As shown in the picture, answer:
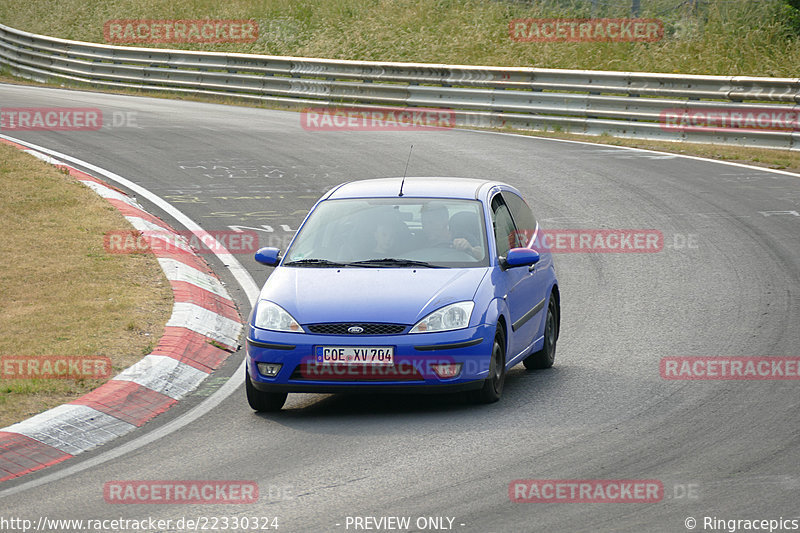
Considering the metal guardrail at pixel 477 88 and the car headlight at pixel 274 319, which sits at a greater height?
the metal guardrail at pixel 477 88

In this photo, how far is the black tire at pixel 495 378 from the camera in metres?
8.27

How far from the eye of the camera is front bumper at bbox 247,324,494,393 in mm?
7922

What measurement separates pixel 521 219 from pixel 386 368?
280cm

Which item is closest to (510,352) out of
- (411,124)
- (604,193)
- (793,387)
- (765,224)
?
(793,387)

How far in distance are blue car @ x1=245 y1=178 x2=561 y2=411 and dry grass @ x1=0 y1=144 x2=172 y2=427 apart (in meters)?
1.60
